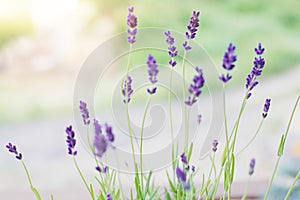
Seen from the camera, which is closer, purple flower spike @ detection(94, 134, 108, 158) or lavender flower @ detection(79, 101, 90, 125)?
purple flower spike @ detection(94, 134, 108, 158)

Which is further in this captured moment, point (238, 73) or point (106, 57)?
point (238, 73)

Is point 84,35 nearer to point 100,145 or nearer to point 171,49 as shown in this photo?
point 171,49

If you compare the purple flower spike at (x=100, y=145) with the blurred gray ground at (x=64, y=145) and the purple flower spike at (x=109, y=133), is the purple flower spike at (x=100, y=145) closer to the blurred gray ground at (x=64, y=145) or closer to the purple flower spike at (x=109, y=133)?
the purple flower spike at (x=109, y=133)

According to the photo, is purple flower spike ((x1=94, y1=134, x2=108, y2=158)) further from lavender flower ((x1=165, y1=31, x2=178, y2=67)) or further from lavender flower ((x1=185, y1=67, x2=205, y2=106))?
lavender flower ((x1=165, y1=31, x2=178, y2=67))

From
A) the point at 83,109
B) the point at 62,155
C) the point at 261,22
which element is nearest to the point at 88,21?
the point at 62,155

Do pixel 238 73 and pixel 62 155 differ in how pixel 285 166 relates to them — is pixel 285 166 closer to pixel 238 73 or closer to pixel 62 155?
pixel 238 73

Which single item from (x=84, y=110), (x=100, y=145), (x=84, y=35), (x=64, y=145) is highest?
(x=84, y=35)

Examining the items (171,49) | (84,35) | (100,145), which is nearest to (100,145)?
(100,145)

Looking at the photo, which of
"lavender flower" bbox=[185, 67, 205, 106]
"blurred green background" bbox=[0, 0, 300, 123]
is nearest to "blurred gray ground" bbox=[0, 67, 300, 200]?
"blurred green background" bbox=[0, 0, 300, 123]
